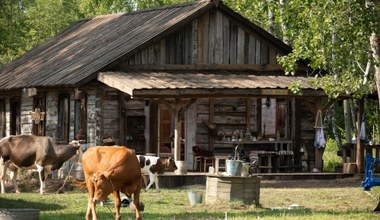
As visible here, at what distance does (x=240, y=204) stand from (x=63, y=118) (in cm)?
1261

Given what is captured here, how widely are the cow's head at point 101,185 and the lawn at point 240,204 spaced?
281 centimetres

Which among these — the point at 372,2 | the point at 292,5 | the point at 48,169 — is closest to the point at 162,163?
the point at 48,169

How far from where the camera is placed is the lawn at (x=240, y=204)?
21.8 metres

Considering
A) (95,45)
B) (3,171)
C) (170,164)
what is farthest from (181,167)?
(95,45)

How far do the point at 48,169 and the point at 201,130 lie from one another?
6979mm

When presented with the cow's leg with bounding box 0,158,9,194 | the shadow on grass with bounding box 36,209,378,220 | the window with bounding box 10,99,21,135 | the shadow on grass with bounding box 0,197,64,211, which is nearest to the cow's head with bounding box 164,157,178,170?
the cow's leg with bounding box 0,158,9,194

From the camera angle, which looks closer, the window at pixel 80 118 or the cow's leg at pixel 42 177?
the cow's leg at pixel 42 177

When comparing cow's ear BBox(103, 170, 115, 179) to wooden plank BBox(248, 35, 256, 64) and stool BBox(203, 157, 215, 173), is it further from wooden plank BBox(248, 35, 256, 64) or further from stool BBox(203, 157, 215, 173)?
wooden plank BBox(248, 35, 256, 64)

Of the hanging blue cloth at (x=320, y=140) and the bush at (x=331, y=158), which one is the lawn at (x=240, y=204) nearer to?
the hanging blue cloth at (x=320, y=140)

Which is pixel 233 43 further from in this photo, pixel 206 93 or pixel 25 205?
pixel 25 205

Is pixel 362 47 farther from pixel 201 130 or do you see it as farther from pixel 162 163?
pixel 201 130

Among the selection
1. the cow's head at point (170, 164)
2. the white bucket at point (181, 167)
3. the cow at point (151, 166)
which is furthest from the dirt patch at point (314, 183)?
the cow at point (151, 166)

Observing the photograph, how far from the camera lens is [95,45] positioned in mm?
37625

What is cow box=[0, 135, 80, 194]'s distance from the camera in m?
29.9
